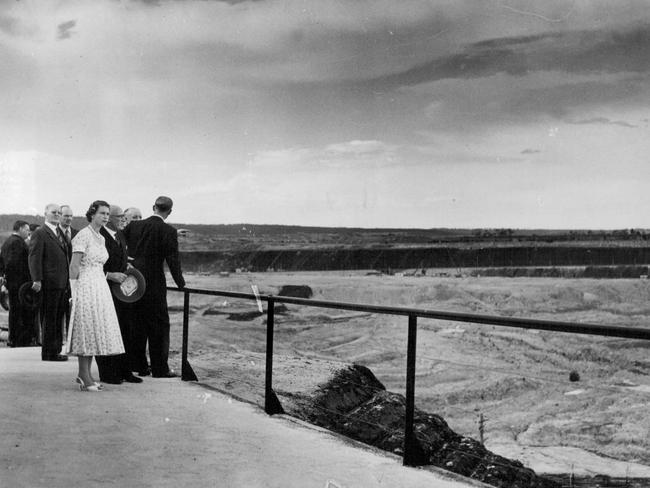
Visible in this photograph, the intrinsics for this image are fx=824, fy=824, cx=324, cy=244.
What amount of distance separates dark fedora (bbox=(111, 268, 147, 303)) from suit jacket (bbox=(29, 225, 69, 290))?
1.89 meters

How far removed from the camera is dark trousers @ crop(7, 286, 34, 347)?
10.3 m

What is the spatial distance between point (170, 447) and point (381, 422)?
27.9 ft

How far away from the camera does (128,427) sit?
4.89 m

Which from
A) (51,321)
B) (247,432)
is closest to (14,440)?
(247,432)

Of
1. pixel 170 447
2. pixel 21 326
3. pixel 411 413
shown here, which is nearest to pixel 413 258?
pixel 21 326

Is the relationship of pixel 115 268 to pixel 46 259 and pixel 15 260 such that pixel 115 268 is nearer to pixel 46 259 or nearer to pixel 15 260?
pixel 46 259

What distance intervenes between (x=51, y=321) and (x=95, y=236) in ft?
7.97

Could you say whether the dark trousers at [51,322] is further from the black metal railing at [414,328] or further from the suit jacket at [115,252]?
the black metal railing at [414,328]

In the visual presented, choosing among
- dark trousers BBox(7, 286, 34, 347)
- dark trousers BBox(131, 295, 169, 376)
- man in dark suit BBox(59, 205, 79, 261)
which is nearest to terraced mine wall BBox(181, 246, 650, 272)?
dark trousers BBox(7, 286, 34, 347)

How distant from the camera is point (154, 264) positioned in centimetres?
721

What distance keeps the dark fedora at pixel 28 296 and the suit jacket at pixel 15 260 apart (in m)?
0.22

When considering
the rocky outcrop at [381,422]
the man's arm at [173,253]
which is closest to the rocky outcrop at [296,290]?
the rocky outcrop at [381,422]

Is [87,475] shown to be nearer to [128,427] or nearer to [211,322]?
[128,427]

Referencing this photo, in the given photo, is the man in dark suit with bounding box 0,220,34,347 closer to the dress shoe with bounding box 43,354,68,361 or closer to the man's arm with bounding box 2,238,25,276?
the man's arm with bounding box 2,238,25,276
